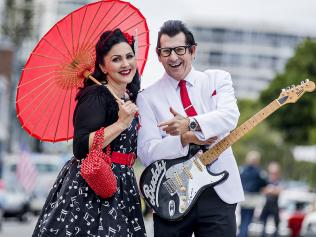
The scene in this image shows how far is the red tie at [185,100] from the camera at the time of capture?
6176 mm

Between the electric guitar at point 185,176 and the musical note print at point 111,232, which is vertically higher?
the electric guitar at point 185,176

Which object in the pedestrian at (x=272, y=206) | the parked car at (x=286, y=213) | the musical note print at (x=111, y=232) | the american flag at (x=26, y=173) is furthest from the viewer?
the american flag at (x=26, y=173)

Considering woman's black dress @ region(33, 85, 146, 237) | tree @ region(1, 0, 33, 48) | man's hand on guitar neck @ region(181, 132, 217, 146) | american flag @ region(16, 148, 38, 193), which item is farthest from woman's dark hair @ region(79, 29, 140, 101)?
tree @ region(1, 0, 33, 48)

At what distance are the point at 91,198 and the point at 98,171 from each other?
0.24 metres

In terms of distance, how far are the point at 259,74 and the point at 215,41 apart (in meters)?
9.60

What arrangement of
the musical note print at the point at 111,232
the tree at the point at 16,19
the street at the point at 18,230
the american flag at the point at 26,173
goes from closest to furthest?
the musical note print at the point at 111,232
the street at the point at 18,230
the american flag at the point at 26,173
the tree at the point at 16,19

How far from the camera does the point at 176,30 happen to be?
6.23 meters

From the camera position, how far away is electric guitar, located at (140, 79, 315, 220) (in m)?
6.01

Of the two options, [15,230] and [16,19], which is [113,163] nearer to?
[15,230]

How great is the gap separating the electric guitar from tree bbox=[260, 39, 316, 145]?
54.6 metres

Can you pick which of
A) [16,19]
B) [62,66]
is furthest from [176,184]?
[16,19]

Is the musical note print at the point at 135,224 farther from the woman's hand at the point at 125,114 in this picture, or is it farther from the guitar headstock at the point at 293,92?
the guitar headstock at the point at 293,92

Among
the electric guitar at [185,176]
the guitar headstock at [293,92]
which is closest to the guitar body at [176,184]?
the electric guitar at [185,176]

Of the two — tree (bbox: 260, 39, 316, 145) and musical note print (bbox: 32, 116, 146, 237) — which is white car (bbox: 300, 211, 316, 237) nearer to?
musical note print (bbox: 32, 116, 146, 237)
